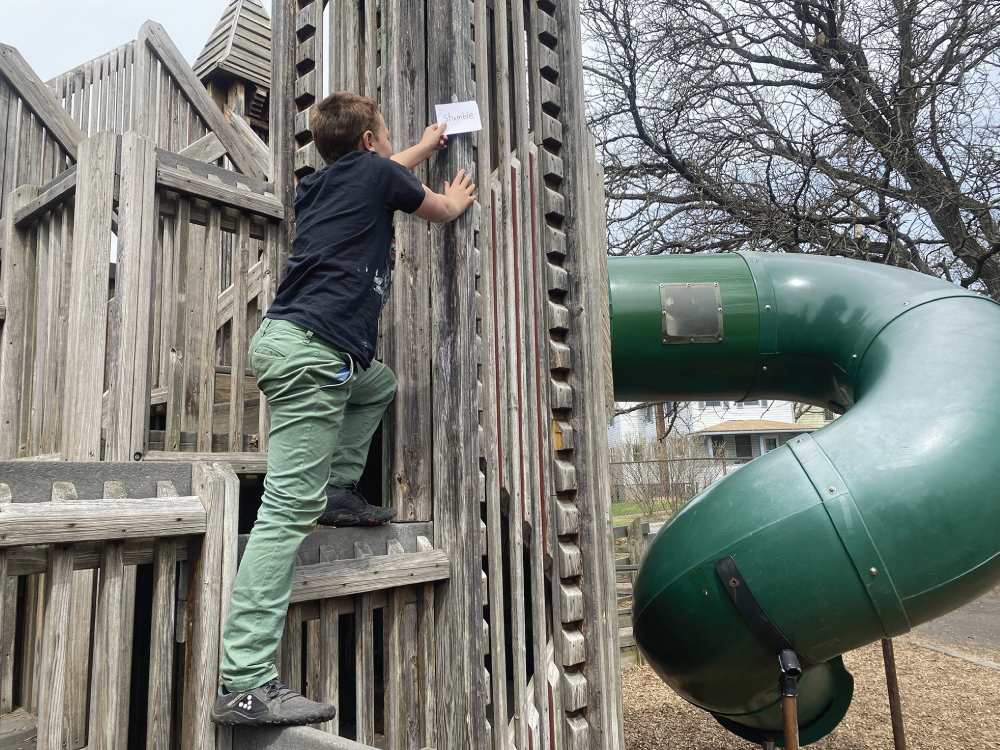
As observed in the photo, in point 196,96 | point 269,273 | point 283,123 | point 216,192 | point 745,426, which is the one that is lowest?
point 269,273

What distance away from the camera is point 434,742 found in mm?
2502

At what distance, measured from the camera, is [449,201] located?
2.61 meters

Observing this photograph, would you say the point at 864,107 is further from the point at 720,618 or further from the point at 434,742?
the point at 434,742

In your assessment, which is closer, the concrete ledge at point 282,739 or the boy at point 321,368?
the concrete ledge at point 282,739

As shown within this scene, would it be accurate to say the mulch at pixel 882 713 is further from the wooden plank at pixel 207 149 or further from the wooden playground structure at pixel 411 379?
the wooden plank at pixel 207 149

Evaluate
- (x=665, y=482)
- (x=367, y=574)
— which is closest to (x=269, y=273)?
(x=367, y=574)

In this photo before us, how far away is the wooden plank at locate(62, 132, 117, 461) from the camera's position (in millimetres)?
2512

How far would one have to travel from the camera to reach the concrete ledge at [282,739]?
1.61 metres

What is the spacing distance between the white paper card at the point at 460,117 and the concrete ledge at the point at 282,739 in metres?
1.97

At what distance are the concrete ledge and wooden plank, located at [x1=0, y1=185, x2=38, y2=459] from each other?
204 centimetres

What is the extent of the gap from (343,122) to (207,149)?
12.1 feet

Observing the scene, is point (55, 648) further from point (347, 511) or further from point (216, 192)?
point (216, 192)

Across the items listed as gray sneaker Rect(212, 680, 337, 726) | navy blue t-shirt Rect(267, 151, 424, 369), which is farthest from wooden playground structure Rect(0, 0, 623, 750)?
navy blue t-shirt Rect(267, 151, 424, 369)

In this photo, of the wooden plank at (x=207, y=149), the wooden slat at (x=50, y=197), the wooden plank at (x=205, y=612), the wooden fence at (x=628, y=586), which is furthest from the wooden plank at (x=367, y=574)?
the wooden plank at (x=207, y=149)
